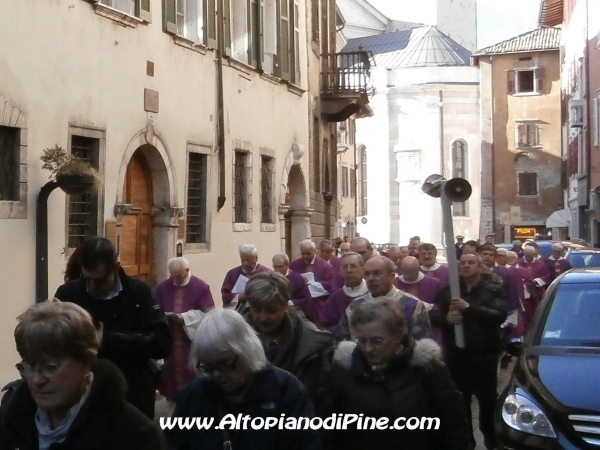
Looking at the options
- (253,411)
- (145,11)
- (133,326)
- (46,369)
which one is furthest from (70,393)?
(145,11)

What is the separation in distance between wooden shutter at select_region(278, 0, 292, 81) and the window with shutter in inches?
148

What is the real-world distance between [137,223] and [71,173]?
4.14 metres

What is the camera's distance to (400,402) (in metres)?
4.57

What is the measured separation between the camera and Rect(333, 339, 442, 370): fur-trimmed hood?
15.3 feet

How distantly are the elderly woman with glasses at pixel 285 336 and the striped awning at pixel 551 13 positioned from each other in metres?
47.7

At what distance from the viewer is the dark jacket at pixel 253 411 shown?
154 inches

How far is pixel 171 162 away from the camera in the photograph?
16141 millimetres

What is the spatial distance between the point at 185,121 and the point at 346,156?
120 ft

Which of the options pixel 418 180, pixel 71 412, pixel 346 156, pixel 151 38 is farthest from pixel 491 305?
pixel 418 180

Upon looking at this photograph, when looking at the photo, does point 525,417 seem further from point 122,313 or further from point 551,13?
point 551,13

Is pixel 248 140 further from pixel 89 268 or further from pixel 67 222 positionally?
pixel 89 268

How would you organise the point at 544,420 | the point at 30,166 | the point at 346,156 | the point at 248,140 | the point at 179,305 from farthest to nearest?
the point at 346,156 → the point at 248,140 → the point at 30,166 → the point at 179,305 → the point at 544,420

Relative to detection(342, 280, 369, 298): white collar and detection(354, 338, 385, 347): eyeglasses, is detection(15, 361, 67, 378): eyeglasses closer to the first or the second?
detection(354, 338, 385, 347): eyeglasses

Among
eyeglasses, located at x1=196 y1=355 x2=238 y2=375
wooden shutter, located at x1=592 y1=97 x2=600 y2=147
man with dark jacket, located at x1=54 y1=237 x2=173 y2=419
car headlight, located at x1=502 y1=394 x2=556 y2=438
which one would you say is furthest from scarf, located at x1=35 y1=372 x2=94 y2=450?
wooden shutter, located at x1=592 y1=97 x2=600 y2=147
